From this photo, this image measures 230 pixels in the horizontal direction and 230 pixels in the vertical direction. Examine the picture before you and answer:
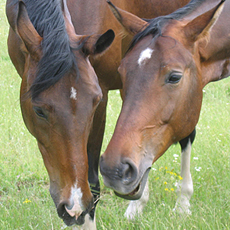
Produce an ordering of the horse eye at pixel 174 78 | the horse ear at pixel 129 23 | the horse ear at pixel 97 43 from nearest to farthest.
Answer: the horse eye at pixel 174 78 < the horse ear at pixel 97 43 < the horse ear at pixel 129 23

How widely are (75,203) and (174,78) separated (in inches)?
45.7

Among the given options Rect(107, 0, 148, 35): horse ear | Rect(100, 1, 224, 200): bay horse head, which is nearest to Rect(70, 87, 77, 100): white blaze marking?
Rect(100, 1, 224, 200): bay horse head

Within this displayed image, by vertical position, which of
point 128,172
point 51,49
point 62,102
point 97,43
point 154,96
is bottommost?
point 128,172

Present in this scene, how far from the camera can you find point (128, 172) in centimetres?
231

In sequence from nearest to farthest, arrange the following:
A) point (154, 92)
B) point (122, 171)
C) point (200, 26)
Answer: point (122, 171) → point (154, 92) → point (200, 26)

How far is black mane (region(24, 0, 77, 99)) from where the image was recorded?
97.9 inches

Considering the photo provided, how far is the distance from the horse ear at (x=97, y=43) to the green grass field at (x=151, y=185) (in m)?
0.79

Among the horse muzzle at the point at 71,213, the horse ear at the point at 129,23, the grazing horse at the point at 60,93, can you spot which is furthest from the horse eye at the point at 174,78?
the horse muzzle at the point at 71,213

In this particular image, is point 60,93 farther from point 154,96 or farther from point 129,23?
point 129,23

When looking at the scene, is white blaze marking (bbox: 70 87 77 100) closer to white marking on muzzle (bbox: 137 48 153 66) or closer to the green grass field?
white marking on muzzle (bbox: 137 48 153 66)

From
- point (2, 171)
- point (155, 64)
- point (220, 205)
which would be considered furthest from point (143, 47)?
point (2, 171)

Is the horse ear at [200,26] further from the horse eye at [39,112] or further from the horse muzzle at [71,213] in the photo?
the horse muzzle at [71,213]

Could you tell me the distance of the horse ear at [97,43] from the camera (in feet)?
8.89

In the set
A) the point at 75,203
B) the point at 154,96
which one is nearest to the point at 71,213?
the point at 75,203
